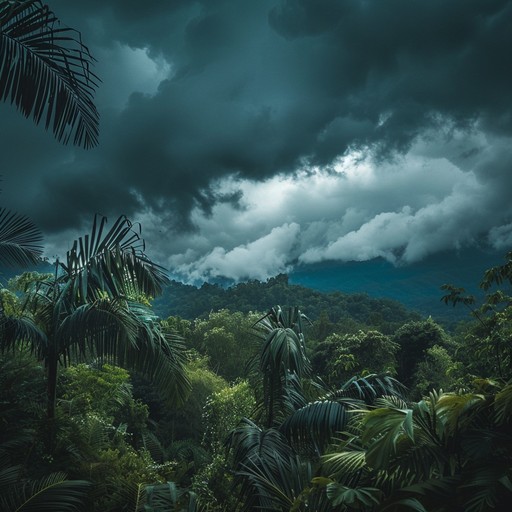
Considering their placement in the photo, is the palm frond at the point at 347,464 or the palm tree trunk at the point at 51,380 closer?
the palm frond at the point at 347,464

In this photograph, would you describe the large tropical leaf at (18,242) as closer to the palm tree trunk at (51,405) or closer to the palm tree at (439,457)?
the palm tree trunk at (51,405)

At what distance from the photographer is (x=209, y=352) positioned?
2934 centimetres

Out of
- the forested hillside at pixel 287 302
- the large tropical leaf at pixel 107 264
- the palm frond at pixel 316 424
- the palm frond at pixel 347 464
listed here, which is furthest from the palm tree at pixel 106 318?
the forested hillside at pixel 287 302

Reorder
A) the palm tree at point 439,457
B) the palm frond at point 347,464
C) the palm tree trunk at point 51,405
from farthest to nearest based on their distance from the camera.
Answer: the palm tree trunk at point 51,405
the palm frond at point 347,464
the palm tree at point 439,457

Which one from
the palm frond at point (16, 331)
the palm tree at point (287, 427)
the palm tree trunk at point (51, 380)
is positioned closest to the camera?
the palm tree at point (287, 427)

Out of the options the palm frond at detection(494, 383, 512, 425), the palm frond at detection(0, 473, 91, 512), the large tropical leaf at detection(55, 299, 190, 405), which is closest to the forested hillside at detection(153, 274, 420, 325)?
the large tropical leaf at detection(55, 299, 190, 405)

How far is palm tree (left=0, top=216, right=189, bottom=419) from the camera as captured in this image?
4.14 m

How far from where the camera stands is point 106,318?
4.71m

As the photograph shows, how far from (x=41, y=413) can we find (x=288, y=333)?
3439mm

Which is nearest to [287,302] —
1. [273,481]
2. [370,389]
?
[370,389]

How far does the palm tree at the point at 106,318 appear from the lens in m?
4.14

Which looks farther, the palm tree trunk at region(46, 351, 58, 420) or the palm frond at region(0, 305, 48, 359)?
the palm tree trunk at region(46, 351, 58, 420)

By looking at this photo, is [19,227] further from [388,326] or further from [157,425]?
[388,326]

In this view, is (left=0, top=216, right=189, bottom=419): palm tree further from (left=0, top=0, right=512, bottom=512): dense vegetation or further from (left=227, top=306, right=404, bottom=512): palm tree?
(left=227, top=306, right=404, bottom=512): palm tree
